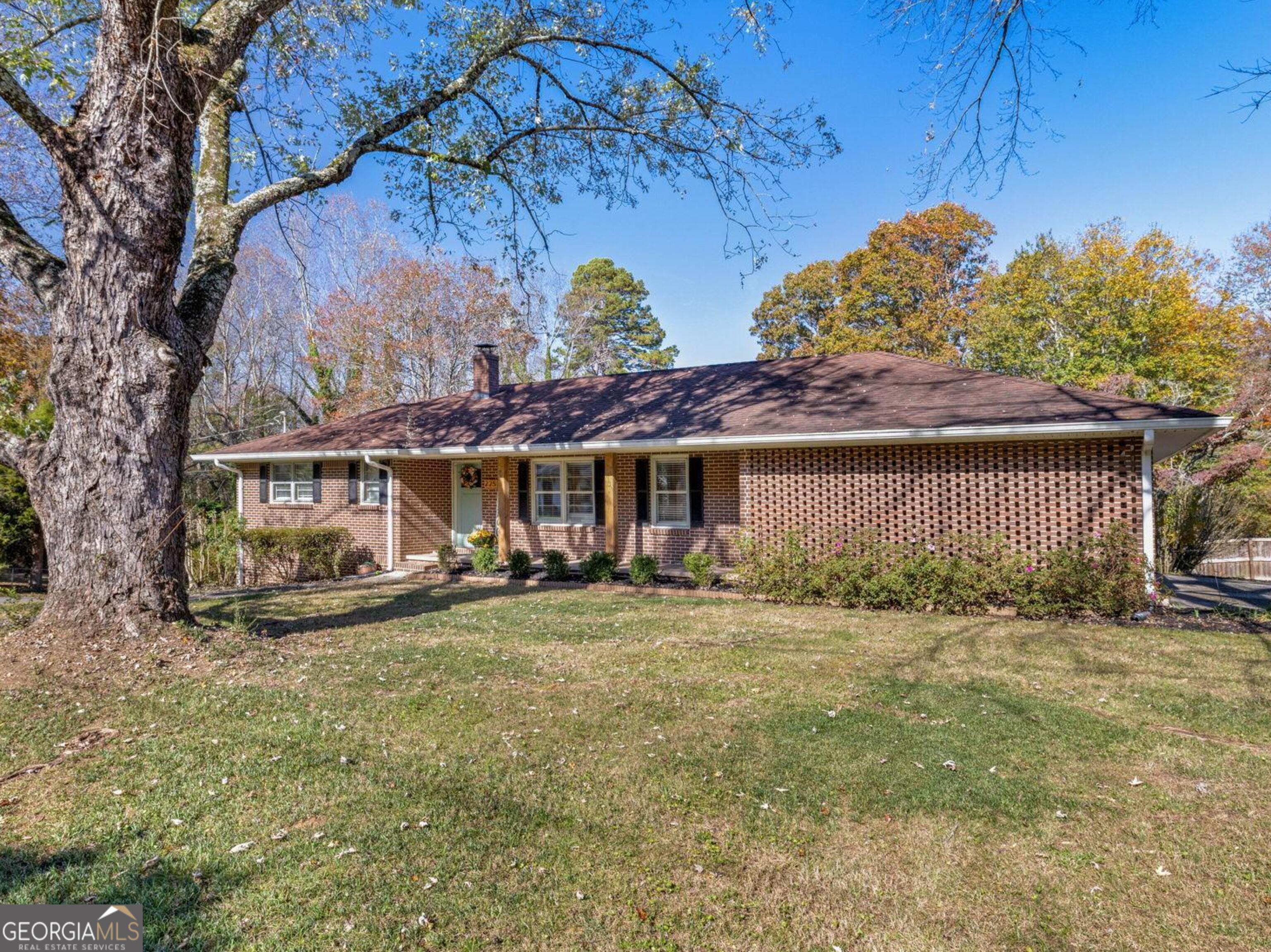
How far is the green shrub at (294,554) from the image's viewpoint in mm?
14102

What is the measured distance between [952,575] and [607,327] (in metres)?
28.7

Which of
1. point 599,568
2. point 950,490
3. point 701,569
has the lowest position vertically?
point 599,568

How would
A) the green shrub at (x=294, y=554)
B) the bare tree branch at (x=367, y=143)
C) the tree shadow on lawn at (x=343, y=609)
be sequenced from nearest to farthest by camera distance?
1. the bare tree branch at (x=367, y=143)
2. the tree shadow on lawn at (x=343, y=609)
3. the green shrub at (x=294, y=554)

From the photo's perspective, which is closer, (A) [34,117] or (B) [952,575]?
(A) [34,117]

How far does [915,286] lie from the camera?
26.5 metres

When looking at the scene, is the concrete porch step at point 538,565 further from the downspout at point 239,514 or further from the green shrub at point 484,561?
the downspout at point 239,514

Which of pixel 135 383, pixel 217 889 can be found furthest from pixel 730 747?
pixel 135 383

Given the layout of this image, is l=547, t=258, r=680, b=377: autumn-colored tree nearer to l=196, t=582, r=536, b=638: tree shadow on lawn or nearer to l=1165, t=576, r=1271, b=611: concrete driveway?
l=196, t=582, r=536, b=638: tree shadow on lawn

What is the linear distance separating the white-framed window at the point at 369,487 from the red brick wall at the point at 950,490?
8750 mm

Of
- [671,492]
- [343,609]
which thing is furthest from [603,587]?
[343,609]

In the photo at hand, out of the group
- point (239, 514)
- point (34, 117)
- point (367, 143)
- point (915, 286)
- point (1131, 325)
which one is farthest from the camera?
point (915, 286)

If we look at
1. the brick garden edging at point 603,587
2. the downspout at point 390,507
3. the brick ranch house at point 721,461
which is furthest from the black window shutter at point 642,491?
the downspout at point 390,507

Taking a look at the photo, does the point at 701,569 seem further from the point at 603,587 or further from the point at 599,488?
the point at 599,488

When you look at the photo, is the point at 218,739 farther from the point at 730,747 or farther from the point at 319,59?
the point at 319,59
